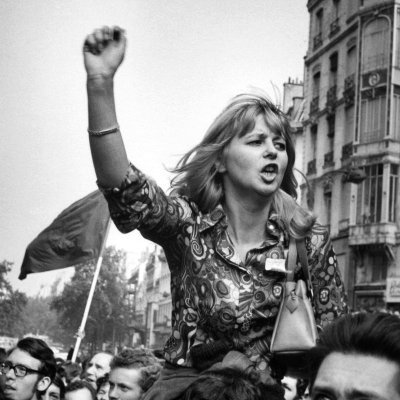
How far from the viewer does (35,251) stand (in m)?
15.0

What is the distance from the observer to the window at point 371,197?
30188 mm

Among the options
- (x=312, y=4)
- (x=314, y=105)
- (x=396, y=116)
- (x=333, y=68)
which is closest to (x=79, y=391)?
(x=396, y=116)

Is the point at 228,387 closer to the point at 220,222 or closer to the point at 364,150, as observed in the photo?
the point at 220,222

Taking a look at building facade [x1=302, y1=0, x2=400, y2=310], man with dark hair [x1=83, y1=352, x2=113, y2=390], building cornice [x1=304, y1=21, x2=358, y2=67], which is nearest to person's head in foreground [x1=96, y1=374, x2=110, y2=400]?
man with dark hair [x1=83, y1=352, x2=113, y2=390]

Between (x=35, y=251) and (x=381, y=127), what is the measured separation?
18531 mm

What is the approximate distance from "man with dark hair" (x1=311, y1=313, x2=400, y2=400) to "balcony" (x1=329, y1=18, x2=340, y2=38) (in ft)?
109

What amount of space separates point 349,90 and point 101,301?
40534 mm

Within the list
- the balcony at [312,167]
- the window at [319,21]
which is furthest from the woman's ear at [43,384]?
the window at [319,21]

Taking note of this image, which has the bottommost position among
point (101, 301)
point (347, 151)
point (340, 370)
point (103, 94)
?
point (340, 370)

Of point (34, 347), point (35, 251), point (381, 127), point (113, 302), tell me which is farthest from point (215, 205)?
point (113, 302)

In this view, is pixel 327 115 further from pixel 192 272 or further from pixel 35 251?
pixel 192 272

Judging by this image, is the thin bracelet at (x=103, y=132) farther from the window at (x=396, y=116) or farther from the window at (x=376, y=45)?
the window at (x=376, y=45)

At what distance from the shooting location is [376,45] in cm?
3117

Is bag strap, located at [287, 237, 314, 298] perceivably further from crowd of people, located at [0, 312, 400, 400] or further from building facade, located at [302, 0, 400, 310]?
building facade, located at [302, 0, 400, 310]
